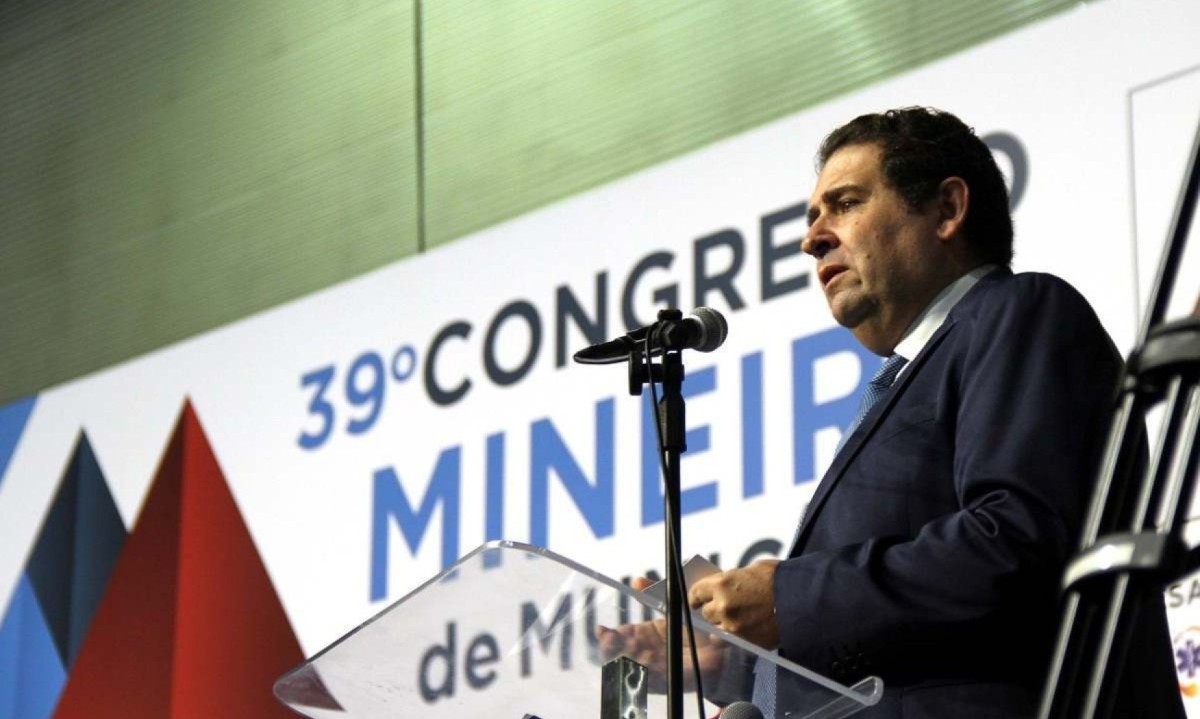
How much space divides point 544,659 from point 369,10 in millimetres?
3560

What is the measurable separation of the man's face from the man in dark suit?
0.11m

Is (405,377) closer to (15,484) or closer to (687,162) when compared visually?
(687,162)

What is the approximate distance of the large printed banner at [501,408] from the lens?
132 inches

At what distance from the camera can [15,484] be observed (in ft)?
17.0

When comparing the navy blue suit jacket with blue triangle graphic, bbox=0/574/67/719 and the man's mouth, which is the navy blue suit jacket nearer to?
the man's mouth

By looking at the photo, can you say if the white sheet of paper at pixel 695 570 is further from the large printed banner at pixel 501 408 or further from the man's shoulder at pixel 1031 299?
the large printed banner at pixel 501 408

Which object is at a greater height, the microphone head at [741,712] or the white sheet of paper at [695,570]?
the white sheet of paper at [695,570]

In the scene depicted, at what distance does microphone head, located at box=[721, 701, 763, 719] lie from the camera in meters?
1.85

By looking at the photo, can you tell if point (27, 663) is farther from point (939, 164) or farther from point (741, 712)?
point (741, 712)

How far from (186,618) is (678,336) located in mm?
2759

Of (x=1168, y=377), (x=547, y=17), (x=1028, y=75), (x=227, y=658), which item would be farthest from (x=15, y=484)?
(x=1168, y=377)

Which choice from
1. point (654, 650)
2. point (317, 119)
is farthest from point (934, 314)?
point (317, 119)

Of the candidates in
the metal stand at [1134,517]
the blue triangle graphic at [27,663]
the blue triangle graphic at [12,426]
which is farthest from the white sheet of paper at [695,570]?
the blue triangle graphic at [12,426]

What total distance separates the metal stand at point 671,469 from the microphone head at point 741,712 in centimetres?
4
